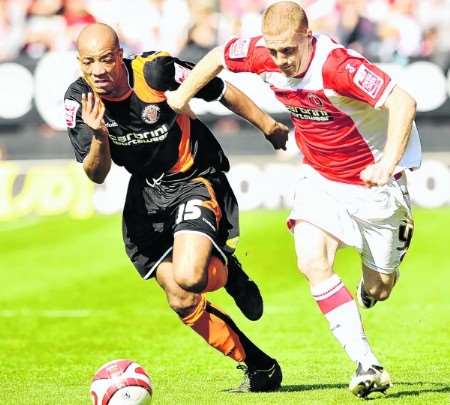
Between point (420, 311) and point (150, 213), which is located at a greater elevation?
point (150, 213)

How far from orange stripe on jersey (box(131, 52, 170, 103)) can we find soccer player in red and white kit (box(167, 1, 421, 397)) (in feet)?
1.05

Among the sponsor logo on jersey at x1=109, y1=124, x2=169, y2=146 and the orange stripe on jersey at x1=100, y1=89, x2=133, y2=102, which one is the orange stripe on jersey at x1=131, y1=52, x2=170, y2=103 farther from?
the sponsor logo on jersey at x1=109, y1=124, x2=169, y2=146

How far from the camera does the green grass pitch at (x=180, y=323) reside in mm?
8719

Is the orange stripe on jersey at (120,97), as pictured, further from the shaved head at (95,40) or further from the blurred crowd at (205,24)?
the blurred crowd at (205,24)

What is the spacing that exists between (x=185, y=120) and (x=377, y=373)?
239cm

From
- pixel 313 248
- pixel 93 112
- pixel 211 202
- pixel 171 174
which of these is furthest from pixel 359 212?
pixel 93 112

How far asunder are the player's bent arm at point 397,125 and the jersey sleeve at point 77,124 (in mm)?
2094

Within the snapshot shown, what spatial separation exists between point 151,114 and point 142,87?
0.64ft

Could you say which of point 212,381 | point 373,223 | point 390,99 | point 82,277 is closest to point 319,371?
point 212,381

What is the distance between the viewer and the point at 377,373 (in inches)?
291

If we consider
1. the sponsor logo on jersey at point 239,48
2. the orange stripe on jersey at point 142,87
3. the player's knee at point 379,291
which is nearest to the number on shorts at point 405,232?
the player's knee at point 379,291

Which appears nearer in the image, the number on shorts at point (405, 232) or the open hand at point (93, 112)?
the open hand at point (93, 112)

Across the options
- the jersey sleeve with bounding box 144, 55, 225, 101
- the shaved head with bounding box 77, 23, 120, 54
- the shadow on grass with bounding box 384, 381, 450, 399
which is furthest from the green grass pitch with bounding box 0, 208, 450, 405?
the shaved head with bounding box 77, 23, 120, 54

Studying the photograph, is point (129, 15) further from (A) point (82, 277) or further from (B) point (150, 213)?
(B) point (150, 213)
